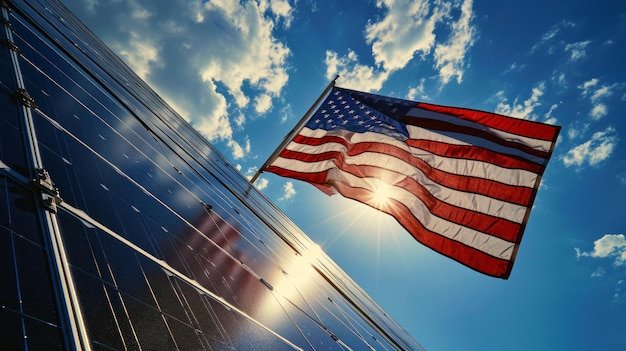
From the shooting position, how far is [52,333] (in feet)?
3.62

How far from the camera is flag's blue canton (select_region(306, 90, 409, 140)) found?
9.37 meters

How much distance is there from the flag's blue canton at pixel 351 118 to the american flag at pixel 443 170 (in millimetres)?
43

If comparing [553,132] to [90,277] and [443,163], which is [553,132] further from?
[90,277]

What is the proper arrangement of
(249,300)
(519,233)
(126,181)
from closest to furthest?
(126,181) < (249,300) < (519,233)

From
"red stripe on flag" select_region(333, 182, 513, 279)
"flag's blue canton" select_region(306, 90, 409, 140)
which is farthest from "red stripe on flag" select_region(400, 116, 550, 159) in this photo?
"red stripe on flag" select_region(333, 182, 513, 279)

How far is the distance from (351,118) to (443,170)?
357 cm

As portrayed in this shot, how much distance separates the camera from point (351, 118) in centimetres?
1075

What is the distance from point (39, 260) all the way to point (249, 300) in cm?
200

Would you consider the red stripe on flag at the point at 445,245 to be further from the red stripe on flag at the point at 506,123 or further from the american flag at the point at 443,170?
the red stripe on flag at the point at 506,123

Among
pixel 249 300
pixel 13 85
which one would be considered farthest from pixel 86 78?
pixel 249 300

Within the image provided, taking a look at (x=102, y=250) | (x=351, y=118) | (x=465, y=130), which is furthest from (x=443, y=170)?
(x=102, y=250)

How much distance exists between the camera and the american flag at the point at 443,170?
7.23m

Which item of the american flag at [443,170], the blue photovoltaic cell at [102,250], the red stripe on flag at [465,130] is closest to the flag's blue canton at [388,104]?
the american flag at [443,170]

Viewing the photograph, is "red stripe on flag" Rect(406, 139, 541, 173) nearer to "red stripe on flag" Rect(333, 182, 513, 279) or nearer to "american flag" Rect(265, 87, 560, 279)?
"american flag" Rect(265, 87, 560, 279)
